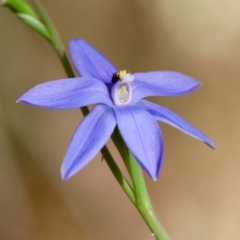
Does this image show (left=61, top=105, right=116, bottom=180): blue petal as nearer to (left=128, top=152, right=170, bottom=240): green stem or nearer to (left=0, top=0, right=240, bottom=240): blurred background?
(left=128, top=152, right=170, bottom=240): green stem

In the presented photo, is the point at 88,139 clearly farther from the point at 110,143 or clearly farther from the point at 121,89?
the point at 110,143

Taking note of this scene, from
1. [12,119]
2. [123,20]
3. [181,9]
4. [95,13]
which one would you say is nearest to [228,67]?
[181,9]

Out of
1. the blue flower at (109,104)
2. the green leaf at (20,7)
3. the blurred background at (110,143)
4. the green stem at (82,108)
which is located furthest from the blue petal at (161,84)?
the blurred background at (110,143)

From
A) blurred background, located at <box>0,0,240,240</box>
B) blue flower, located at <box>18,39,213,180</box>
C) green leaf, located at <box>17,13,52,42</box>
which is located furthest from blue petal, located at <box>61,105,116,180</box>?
blurred background, located at <box>0,0,240,240</box>

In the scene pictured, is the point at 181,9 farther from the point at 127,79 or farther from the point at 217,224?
the point at 127,79

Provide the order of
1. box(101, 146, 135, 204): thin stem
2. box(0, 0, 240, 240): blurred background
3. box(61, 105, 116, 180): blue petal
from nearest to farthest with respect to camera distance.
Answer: box(61, 105, 116, 180): blue petal, box(101, 146, 135, 204): thin stem, box(0, 0, 240, 240): blurred background

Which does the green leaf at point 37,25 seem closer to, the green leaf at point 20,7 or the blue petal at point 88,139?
the green leaf at point 20,7
